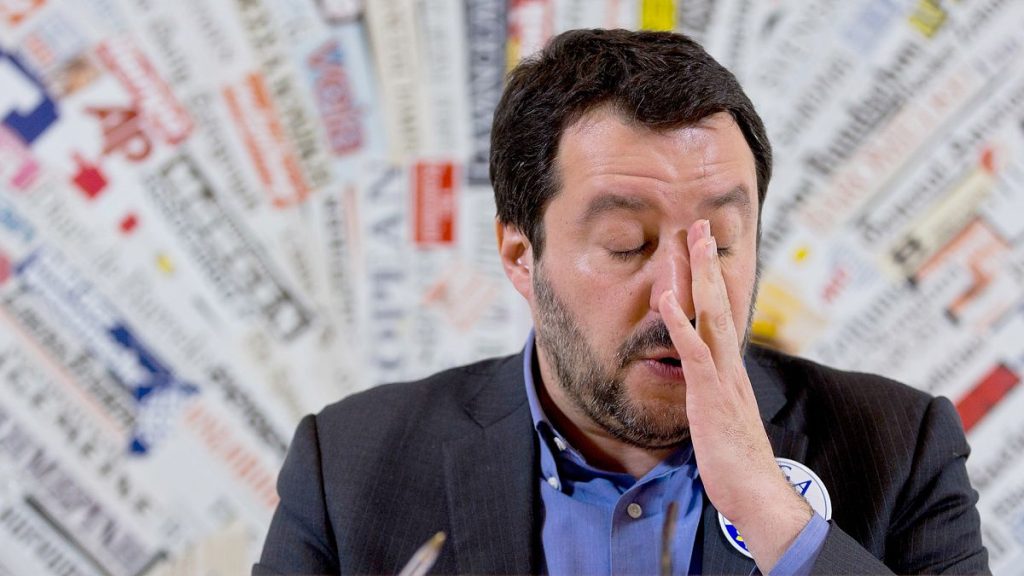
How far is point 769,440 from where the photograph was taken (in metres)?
1.22

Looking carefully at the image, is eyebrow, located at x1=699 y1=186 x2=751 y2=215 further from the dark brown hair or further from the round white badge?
the round white badge

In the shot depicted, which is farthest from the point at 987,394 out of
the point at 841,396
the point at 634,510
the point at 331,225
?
the point at 331,225

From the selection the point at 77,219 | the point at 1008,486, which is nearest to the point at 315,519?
the point at 77,219

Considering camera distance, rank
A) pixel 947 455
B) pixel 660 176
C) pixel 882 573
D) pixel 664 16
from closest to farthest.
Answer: pixel 882 573
pixel 660 176
pixel 947 455
pixel 664 16

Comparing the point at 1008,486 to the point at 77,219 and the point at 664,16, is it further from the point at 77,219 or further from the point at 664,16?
the point at 77,219

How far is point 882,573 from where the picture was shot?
1.04 meters

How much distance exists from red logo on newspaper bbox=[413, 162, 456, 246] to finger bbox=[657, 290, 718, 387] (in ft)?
3.08

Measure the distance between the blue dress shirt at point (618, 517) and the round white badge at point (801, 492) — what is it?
52 millimetres

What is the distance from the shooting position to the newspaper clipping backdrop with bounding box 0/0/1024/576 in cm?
189

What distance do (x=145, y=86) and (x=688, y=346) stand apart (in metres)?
1.28

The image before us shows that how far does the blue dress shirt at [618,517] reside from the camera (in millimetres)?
1206

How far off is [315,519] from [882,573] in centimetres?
68

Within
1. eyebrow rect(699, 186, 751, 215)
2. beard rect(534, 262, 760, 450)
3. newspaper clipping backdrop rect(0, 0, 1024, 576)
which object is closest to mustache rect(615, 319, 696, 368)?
beard rect(534, 262, 760, 450)

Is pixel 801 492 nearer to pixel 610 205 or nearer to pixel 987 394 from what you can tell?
pixel 610 205
